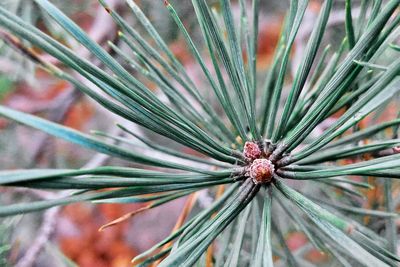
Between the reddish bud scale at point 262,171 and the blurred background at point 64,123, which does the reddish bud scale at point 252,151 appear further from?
the blurred background at point 64,123

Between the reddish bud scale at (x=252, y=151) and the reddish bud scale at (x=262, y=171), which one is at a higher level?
the reddish bud scale at (x=252, y=151)

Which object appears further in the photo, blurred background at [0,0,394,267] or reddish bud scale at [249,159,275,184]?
blurred background at [0,0,394,267]

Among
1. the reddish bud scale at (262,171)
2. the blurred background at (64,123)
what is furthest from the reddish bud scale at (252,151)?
the blurred background at (64,123)

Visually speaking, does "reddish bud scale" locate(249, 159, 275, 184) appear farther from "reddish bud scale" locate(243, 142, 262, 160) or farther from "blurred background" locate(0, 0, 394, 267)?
"blurred background" locate(0, 0, 394, 267)

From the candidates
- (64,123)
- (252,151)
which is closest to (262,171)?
(252,151)

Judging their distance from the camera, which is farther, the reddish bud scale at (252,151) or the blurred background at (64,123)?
the blurred background at (64,123)

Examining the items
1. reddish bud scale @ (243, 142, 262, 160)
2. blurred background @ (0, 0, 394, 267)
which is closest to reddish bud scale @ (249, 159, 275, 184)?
reddish bud scale @ (243, 142, 262, 160)

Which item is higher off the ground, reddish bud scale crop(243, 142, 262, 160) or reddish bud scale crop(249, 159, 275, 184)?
reddish bud scale crop(243, 142, 262, 160)

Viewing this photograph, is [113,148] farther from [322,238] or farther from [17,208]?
[322,238]

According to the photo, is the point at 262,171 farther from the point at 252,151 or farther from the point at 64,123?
the point at 64,123
